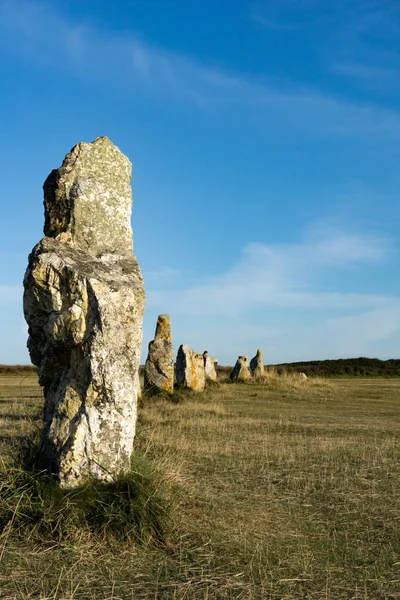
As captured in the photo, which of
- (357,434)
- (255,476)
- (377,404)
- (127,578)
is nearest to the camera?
(127,578)

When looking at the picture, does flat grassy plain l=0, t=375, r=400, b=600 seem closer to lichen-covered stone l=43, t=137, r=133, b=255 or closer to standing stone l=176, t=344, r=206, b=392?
lichen-covered stone l=43, t=137, r=133, b=255

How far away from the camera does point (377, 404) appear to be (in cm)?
2220

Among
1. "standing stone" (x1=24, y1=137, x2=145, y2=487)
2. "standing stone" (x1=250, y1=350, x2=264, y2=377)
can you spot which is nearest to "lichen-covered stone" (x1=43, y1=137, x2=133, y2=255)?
"standing stone" (x1=24, y1=137, x2=145, y2=487)

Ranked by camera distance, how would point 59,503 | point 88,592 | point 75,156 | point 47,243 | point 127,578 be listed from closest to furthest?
point 88,592 → point 127,578 → point 59,503 → point 47,243 → point 75,156

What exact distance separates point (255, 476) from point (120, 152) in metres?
4.83

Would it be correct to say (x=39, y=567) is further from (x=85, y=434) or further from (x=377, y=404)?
(x=377, y=404)

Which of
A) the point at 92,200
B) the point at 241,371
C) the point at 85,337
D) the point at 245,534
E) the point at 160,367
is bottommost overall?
the point at 245,534

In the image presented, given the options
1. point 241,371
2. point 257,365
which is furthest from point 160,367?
point 257,365

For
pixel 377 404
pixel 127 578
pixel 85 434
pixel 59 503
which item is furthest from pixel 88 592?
pixel 377 404

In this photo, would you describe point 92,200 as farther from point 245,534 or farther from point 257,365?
point 257,365

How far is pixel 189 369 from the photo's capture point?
24.1m

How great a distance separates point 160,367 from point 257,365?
1235 cm

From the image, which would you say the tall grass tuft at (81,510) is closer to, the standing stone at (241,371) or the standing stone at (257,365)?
the standing stone at (241,371)

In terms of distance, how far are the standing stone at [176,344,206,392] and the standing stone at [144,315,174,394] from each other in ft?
8.40
